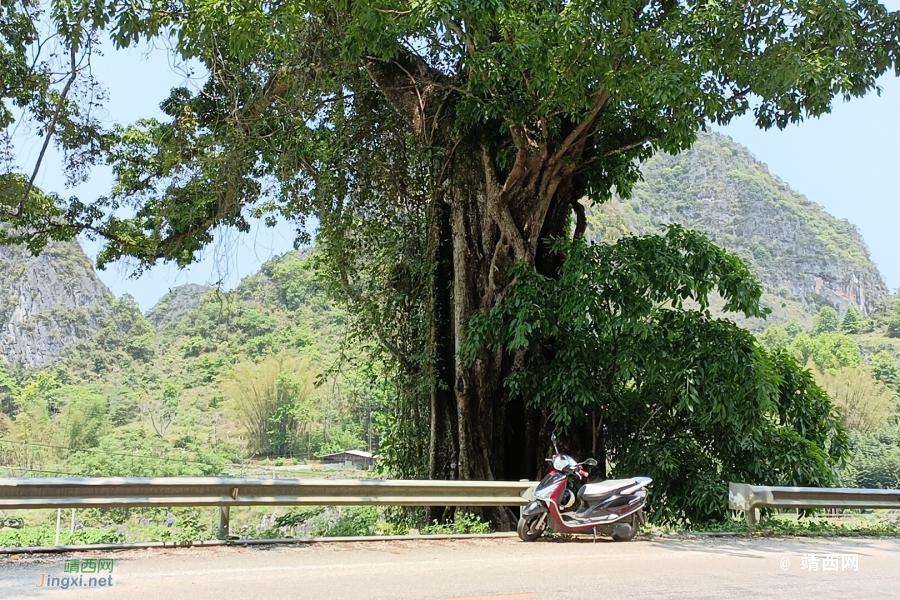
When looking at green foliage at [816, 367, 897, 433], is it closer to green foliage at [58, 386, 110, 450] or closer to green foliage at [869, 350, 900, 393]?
green foliage at [869, 350, 900, 393]

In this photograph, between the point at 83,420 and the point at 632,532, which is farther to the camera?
the point at 83,420

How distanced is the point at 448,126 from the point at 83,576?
815cm

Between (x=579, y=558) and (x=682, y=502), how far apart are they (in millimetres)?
4313

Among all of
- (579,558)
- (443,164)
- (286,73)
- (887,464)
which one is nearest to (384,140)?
(443,164)

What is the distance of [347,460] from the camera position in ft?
134

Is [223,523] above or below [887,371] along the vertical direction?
below

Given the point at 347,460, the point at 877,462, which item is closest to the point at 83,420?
the point at 347,460

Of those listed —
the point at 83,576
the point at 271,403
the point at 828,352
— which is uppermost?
the point at 828,352

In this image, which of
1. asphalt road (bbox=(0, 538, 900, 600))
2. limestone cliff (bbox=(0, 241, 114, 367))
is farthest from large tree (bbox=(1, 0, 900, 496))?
limestone cliff (bbox=(0, 241, 114, 367))

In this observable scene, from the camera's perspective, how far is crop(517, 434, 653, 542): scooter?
7867 millimetres

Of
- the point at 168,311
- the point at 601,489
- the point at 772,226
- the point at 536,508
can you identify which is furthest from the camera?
the point at 772,226

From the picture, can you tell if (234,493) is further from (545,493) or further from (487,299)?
(487,299)

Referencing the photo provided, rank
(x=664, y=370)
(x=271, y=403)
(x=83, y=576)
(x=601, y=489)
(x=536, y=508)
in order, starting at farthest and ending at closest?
(x=271, y=403) → (x=664, y=370) → (x=601, y=489) → (x=536, y=508) → (x=83, y=576)

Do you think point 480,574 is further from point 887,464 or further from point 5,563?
point 887,464
